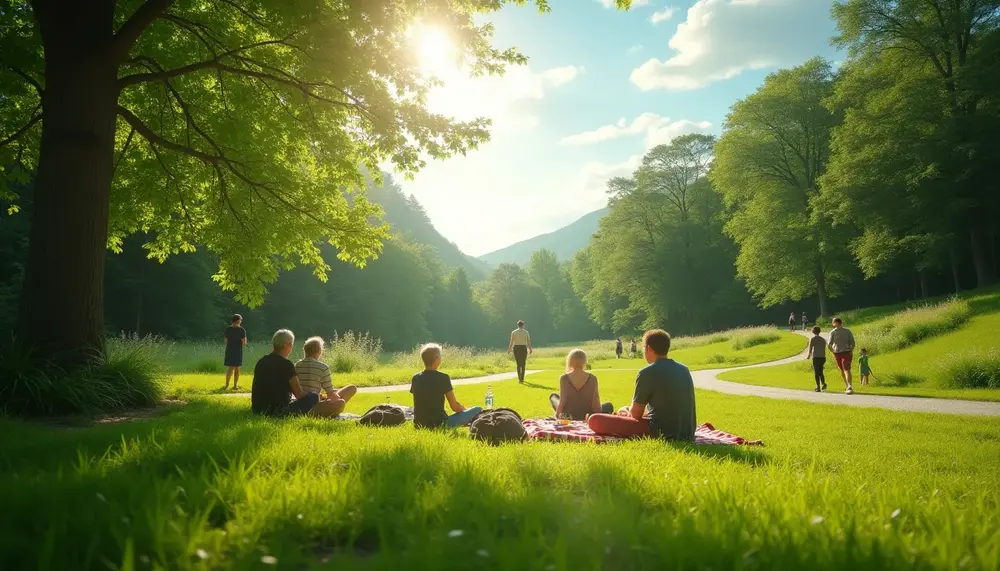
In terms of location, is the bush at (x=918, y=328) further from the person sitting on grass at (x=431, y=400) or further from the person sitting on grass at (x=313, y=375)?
the person sitting on grass at (x=313, y=375)

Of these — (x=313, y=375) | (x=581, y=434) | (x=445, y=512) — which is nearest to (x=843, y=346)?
(x=581, y=434)

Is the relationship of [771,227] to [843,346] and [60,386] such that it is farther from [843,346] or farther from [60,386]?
[60,386]

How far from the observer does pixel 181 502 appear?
2490mm

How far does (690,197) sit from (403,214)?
168ft

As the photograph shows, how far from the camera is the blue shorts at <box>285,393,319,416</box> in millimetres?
7609

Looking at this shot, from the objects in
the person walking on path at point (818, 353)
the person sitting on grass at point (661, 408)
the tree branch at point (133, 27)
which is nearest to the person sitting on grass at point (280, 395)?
the person sitting on grass at point (661, 408)

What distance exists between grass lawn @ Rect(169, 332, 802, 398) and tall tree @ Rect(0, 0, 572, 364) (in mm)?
3532

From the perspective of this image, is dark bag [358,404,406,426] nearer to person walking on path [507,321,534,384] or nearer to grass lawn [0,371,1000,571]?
grass lawn [0,371,1000,571]

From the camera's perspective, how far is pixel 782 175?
41.6 metres

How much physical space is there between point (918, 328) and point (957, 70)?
17.2 meters

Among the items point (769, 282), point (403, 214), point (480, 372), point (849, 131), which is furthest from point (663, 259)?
point (403, 214)

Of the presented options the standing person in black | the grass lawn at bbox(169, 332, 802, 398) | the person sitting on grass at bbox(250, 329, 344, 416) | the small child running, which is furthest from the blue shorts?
the small child running

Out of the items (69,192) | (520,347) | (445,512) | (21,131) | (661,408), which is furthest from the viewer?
(520,347)

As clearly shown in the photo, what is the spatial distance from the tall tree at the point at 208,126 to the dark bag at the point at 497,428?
20.9 ft
